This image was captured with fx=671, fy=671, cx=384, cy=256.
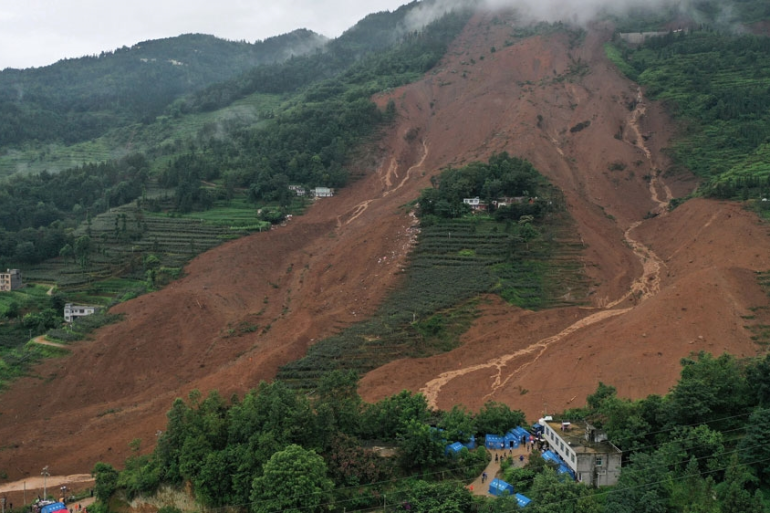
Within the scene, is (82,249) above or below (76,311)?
above

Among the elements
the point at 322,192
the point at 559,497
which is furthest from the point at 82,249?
the point at 559,497

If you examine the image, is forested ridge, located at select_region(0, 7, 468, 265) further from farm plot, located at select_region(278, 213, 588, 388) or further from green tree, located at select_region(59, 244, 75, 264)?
farm plot, located at select_region(278, 213, 588, 388)

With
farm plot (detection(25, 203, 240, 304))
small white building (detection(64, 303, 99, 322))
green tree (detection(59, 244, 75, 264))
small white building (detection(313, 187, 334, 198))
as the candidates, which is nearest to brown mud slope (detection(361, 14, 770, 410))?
small white building (detection(313, 187, 334, 198))

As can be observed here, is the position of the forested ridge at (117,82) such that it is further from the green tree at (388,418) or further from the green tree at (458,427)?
the green tree at (458,427)

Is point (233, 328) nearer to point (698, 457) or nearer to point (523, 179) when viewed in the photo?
point (523, 179)

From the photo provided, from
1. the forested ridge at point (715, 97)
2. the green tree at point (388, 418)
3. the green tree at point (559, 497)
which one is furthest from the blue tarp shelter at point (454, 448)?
the forested ridge at point (715, 97)

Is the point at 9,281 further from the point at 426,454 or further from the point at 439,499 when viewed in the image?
the point at 439,499
